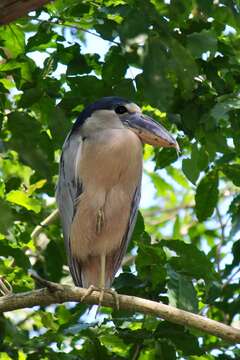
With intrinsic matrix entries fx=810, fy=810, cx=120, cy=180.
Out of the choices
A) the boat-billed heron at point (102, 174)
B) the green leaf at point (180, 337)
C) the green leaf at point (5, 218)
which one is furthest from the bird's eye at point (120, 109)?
the green leaf at point (5, 218)

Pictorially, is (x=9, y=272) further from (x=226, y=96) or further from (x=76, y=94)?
(x=226, y=96)

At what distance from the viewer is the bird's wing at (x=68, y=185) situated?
12.7 feet

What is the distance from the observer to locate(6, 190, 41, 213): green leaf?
12.5ft

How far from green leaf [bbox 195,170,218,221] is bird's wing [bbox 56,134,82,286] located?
1.97ft

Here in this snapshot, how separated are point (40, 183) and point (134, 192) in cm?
48

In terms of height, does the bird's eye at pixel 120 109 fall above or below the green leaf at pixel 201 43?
below

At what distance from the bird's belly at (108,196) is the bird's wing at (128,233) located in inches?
0.8

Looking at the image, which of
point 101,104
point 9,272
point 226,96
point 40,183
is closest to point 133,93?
point 101,104

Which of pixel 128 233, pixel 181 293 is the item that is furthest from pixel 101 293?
pixel 128 233

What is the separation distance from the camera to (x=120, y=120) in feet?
12.8

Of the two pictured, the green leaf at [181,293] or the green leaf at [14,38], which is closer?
the green leaf at [181,293]

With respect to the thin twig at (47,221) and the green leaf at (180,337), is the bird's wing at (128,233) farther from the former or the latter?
the green leaf at (180,337)

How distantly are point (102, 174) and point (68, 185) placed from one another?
192 mm

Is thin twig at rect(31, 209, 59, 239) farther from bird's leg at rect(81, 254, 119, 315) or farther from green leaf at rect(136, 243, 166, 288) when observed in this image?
green leaf at rect(136, 243, 166, 288)
